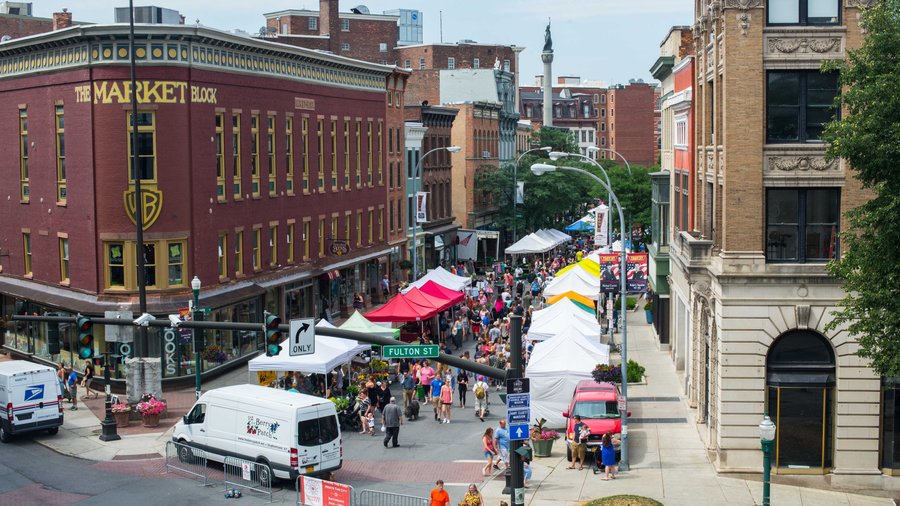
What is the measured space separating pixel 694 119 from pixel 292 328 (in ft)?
63.7

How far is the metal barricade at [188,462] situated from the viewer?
3005 centimetres

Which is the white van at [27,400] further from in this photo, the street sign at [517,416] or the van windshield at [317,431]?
the street sign at [517,416]

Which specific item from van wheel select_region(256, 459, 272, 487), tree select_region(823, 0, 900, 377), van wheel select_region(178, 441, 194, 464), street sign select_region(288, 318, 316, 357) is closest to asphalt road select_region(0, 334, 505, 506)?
van wheel select_region(256, 459, 272, 487)

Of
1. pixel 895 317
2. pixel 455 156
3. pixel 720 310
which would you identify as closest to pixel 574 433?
pixel 720 310

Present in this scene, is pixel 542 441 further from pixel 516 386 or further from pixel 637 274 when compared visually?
pixel 516 386

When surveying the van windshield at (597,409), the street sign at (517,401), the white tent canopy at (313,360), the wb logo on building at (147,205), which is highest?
the wb logo on building at (147,205)

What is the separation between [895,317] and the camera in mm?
23328

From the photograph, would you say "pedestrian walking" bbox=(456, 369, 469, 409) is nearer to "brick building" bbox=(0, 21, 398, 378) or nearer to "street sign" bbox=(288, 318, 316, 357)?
"brick building" bbox=(0, 21, 398, 378)

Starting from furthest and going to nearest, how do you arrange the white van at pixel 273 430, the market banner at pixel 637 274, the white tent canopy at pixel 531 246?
1. the white tent canopy at pixel 531 246
2. the market banner at pixel 637 274
3. the white van at pixel 273 430

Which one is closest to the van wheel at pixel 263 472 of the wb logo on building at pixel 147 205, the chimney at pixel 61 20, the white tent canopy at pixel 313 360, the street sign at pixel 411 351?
the white tent canopy at pixel 313 360

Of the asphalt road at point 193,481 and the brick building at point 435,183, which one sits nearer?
the asphalt road at point 193,481

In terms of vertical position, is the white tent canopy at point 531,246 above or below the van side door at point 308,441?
above

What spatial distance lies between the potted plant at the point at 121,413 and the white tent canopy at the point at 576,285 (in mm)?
22033

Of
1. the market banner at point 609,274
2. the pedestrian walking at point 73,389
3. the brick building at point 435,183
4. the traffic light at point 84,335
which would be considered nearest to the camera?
the traffic light at point 84,335
